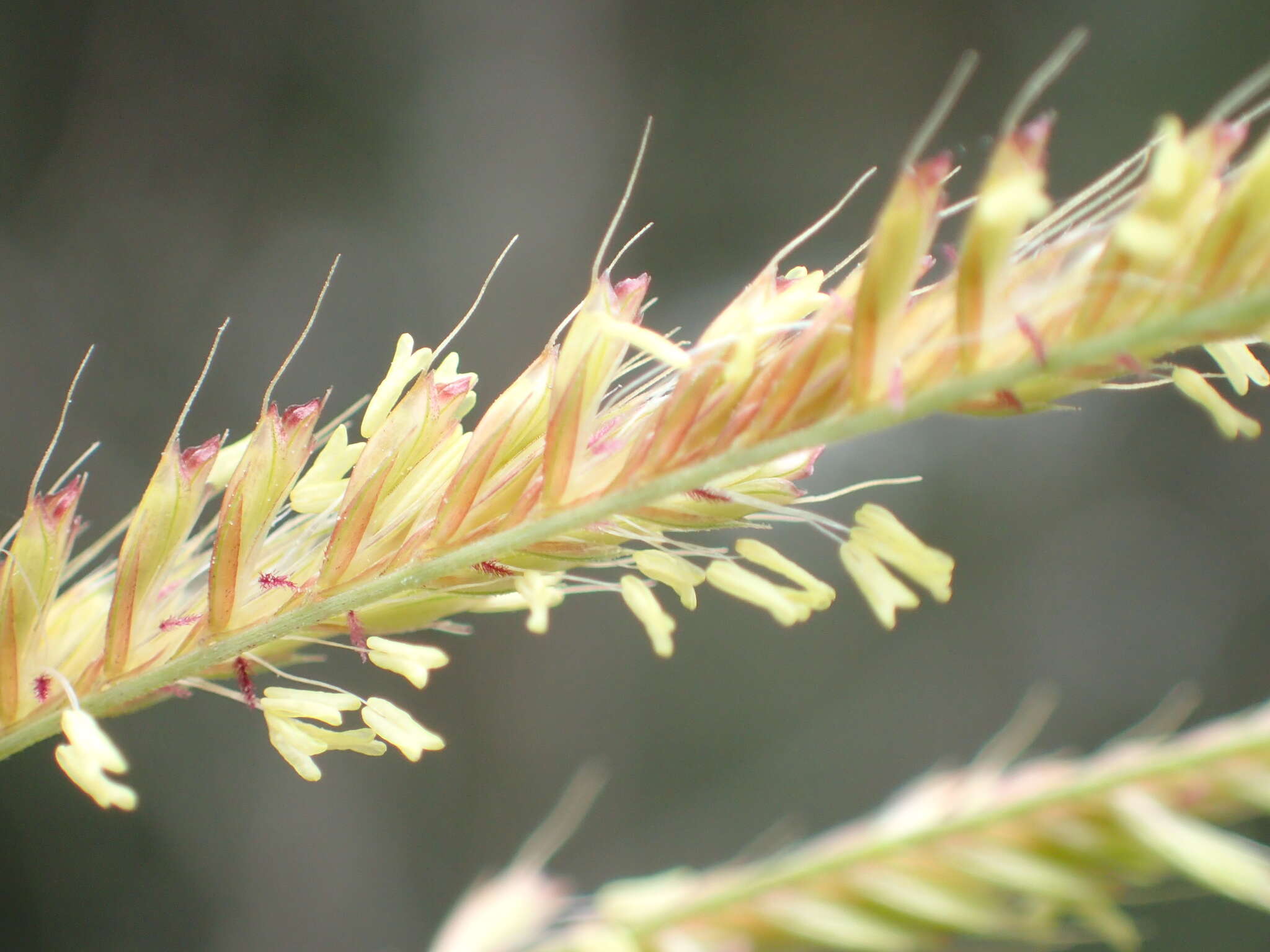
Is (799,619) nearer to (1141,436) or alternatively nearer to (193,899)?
(193,899)

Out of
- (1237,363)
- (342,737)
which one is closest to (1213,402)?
(1237,363)

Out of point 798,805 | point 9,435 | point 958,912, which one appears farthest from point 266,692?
point 798,805

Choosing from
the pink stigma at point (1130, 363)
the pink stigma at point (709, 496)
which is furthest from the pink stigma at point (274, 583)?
the pink stigma at point (1130, 363)

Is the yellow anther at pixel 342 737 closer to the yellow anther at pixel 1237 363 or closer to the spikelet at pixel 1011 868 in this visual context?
the spikelet at pixel 1011 868

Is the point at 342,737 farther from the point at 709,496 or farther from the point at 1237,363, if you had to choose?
the point at 1237,363

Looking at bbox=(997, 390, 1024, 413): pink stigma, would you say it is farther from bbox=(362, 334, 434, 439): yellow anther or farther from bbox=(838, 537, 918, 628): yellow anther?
bbox=(362, 334, 434, 439): yellow anther

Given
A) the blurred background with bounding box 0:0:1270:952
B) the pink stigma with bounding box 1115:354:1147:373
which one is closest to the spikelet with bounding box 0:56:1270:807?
the pink stigma with bounding box 1115:354:1147:373
